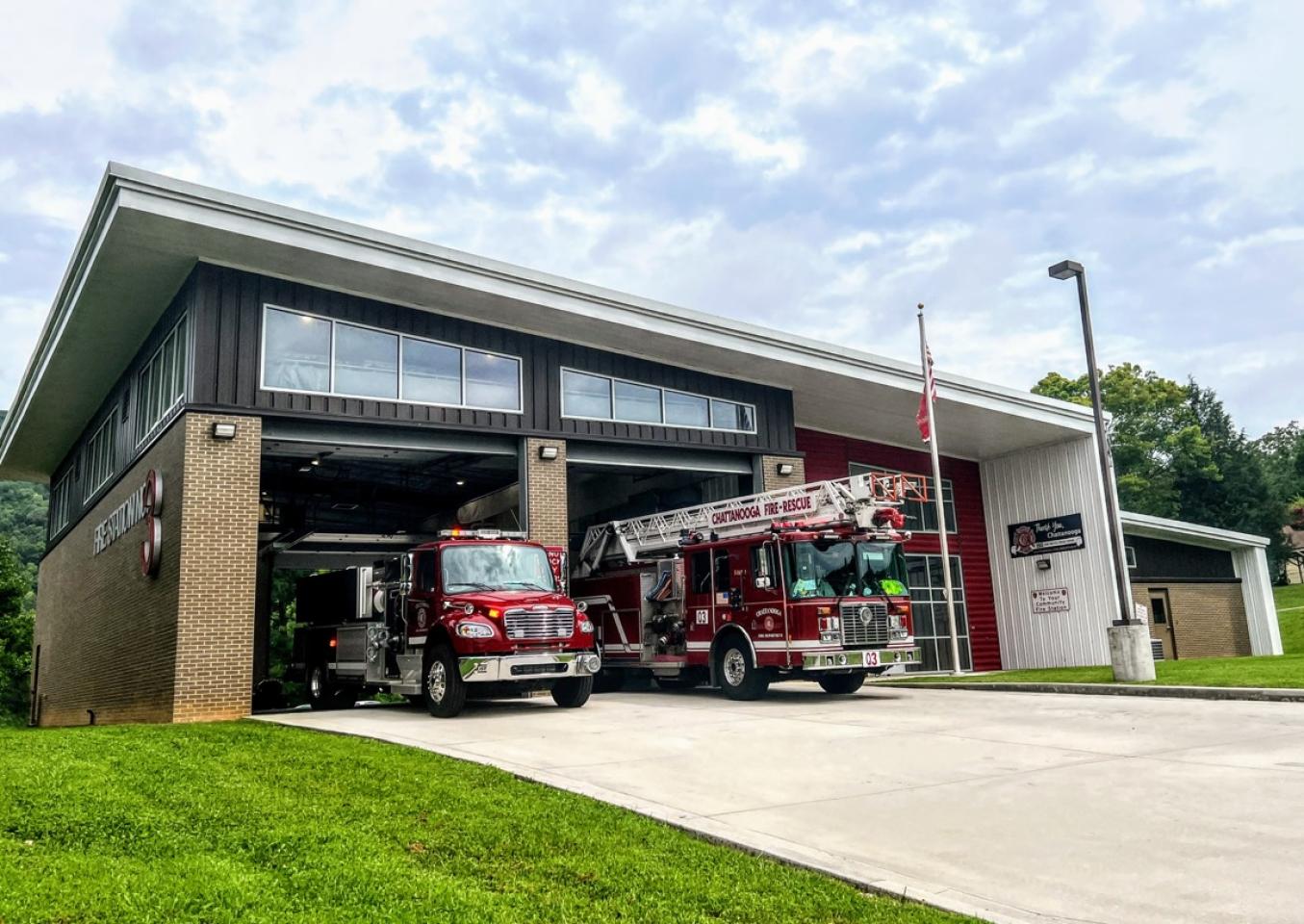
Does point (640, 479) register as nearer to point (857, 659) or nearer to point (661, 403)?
point (661, 403)

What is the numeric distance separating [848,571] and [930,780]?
7.40 metres

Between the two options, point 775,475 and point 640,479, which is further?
point 640,479

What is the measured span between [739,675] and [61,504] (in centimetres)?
2339

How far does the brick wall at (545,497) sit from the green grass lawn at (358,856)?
10557 millimetres

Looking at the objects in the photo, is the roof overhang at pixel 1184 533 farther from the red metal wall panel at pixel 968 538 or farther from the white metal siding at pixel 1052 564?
the red metal wall panel at pixel 968 538

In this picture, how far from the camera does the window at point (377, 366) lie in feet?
A: 55.4

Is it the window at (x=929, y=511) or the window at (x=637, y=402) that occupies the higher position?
the window at (x=637, y=402)

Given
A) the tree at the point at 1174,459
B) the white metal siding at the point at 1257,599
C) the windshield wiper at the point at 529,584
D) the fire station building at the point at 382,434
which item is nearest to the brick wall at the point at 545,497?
the fire station building at the point at 382,434

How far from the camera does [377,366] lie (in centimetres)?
1781

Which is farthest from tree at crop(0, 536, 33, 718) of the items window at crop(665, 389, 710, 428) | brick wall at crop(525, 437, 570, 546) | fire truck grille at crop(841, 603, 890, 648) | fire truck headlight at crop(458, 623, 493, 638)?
fire truck grille at crop(841, 603, 890, 648)

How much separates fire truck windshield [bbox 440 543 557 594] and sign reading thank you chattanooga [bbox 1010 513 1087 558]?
56.9 feet

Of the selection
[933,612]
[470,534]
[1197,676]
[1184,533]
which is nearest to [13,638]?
[470,534]

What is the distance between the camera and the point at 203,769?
332 inches

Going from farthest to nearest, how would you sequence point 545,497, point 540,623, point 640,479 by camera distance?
point 640,479
point 545,497
point 540,623
